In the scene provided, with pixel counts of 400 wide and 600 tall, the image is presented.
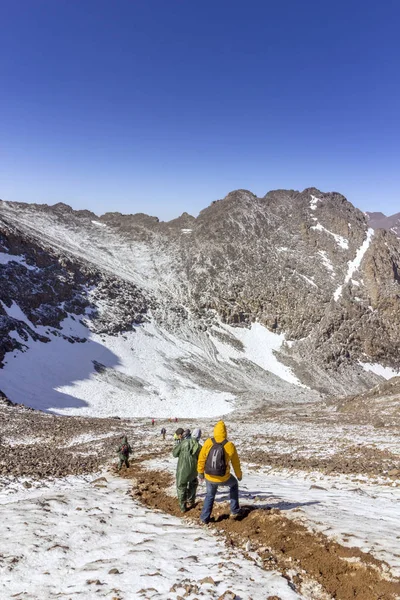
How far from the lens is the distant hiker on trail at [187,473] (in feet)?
33.6

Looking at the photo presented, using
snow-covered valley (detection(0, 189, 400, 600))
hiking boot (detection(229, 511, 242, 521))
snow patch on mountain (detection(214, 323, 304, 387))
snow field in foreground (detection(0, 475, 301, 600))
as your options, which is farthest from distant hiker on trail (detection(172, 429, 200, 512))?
snow patch on mountain (detection(214, 323, 304, 387))

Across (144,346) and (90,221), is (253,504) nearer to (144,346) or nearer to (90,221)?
(144,346)

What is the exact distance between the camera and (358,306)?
347ft

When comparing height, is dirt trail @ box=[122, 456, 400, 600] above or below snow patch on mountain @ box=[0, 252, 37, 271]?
above

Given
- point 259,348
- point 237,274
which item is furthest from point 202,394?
point 237,274

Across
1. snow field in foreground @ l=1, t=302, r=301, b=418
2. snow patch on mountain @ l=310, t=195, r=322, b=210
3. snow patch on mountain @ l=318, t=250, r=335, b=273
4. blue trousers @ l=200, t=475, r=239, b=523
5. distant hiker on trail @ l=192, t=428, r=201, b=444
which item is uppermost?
snow patch on mountain @ l=310, t=195, r=322, b=210

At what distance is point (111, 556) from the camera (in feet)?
23.6

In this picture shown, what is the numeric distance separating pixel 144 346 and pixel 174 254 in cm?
4905

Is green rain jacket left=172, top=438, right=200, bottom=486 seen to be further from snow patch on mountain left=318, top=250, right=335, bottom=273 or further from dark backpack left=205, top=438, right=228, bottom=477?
snow patch on mountain left=318, top=250, right=335, bottom=273

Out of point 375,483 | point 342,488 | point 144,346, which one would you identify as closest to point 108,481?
point 342,488

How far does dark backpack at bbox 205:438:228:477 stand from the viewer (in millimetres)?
8953

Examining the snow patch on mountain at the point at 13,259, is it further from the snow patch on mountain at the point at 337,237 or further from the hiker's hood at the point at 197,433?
the snow patch on mountain at the point at 337,237

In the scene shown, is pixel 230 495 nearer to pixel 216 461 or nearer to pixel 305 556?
pixel 216 461

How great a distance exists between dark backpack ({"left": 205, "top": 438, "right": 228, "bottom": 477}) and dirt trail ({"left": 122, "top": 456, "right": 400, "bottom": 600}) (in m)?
1.16
